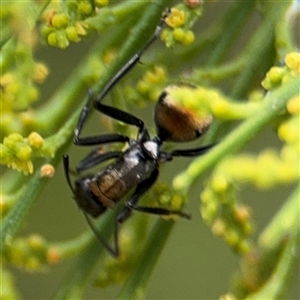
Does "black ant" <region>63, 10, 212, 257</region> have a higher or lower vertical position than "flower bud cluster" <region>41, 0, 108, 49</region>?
lower

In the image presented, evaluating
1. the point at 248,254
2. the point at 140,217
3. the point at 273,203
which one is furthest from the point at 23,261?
the point at 273,203

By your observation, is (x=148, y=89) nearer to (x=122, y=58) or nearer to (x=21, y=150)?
(x=122, y=58)

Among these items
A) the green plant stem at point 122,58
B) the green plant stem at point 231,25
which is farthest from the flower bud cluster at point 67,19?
the green plant stem at point 231,25

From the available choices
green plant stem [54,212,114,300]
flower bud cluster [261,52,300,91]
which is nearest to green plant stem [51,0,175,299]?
green plant stem [54,212,114,300]

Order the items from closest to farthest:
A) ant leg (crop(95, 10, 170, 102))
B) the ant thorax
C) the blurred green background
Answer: ant leg (crop(95, 10, 170, 102)) < the ant thorax < the blurred green background

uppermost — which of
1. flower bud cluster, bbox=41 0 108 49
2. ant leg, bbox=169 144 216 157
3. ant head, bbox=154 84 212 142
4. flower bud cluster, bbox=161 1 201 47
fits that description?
flower bud cluster, bbox=161 1 201 47

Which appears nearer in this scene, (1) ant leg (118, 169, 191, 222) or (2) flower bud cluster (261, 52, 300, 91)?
(2) flower bud cluster (261, 52, 300, 91)

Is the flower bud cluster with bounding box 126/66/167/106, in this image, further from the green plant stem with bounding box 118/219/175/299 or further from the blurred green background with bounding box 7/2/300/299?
the blurred green background with bounding box 7/2/300/299
